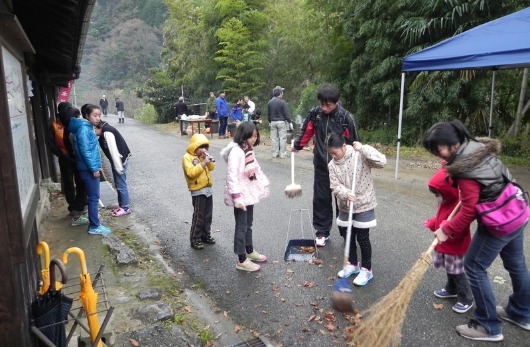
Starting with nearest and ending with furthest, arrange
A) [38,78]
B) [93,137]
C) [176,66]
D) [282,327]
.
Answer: [282,327] < [93,137] < [38,78] < [176,66]

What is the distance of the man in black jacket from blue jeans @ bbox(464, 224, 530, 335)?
155 centimetres

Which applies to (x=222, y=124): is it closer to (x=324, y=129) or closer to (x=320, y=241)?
(x=320, y=241)

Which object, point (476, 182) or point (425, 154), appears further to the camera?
point (425, 154)

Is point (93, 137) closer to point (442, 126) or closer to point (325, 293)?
point (325, 293)

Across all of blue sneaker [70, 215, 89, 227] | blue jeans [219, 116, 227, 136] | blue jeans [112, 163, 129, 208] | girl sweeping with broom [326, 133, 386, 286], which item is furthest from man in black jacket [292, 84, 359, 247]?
blue jeans [219, 116, 227, 136]

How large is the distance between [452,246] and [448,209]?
1.01 feet

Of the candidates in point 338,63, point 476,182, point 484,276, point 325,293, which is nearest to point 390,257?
point 325,293

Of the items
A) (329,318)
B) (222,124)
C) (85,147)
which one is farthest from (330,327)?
(222,124)

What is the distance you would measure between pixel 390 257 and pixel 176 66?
73.6 feet

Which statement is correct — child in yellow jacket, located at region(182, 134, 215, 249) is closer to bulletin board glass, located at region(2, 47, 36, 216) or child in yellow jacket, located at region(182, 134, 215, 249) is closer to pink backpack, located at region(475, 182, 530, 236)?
bulletin board glass, located at region(2, 47, 36, 216)

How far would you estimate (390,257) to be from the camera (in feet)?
15.4

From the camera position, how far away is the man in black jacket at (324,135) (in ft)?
14.7

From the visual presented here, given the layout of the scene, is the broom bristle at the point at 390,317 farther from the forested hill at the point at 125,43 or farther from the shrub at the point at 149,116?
the forested hill at the point at 125,43

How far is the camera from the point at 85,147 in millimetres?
5281
